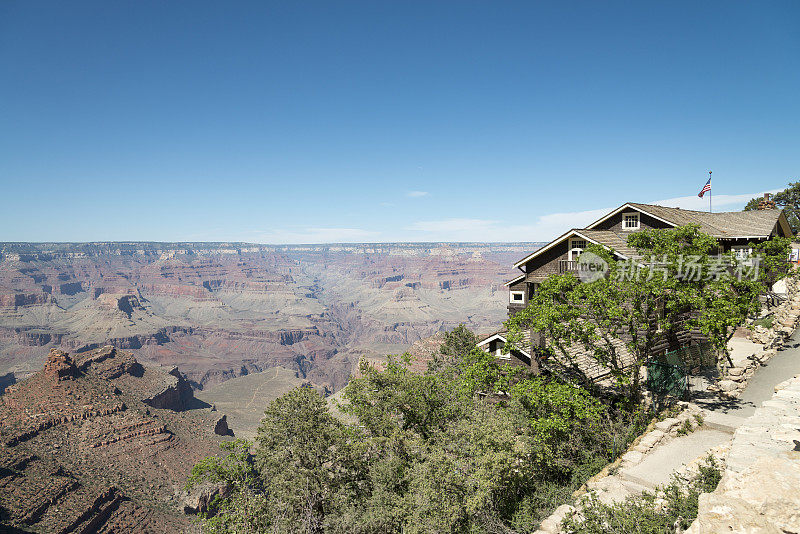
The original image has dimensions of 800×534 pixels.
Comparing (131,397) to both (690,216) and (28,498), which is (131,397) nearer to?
(28,498)

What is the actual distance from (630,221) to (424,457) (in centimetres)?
2491

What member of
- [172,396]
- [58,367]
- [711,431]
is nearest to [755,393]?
[711,431]

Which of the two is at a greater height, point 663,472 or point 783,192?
point 783,192

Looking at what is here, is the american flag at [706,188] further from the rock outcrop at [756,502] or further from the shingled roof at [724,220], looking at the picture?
the rock outcrop at [756,502]

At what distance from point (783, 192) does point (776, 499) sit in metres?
76.2

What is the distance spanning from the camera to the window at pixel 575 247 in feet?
86.2

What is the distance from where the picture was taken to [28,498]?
57.0 meters

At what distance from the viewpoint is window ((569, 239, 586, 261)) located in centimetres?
2627

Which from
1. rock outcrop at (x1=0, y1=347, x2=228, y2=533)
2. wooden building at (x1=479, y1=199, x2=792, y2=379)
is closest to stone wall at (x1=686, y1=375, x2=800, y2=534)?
wooden building at (x1=479, y1=199, x2=792, y2=379)

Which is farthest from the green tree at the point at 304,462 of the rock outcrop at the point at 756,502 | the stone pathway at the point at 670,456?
the rock outcrop at the point at 756,502

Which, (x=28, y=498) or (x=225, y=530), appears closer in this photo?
(x=225, y=530)

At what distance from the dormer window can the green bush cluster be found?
622 inches

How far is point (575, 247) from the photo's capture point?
87.5 feet

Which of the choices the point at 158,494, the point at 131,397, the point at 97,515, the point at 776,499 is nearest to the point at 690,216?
the point at 776,499
